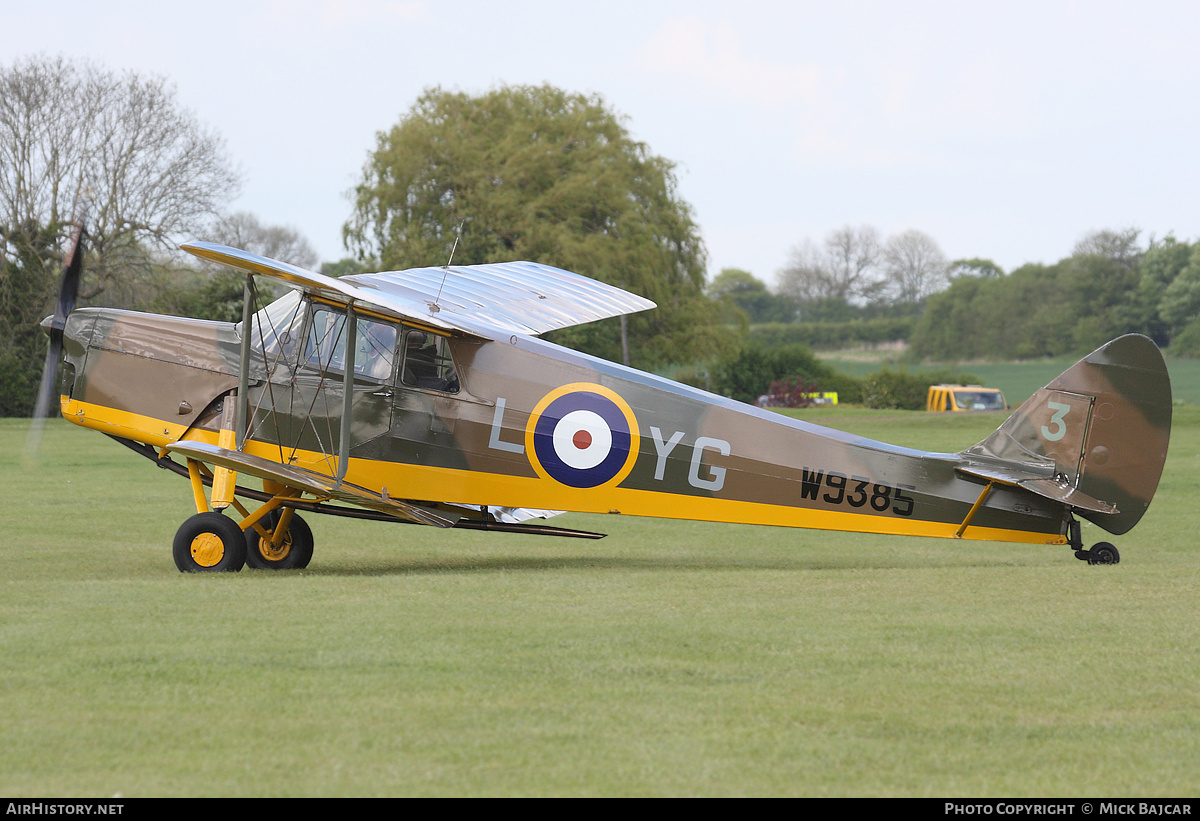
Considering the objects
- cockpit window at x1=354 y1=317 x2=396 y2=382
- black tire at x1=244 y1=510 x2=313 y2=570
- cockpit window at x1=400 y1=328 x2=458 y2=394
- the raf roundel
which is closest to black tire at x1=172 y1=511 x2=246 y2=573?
black tire at x1=244 y1=510 x2=313 y2=570

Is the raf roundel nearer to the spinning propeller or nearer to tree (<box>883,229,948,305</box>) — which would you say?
the spinning propeller

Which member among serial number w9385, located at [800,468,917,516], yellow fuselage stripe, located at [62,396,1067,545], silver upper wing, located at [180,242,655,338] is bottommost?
yellow fuselage stripe, located at [62,396,1067,545]

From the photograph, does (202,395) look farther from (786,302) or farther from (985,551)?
(786,302)

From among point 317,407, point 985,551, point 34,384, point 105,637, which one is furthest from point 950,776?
point 34,384

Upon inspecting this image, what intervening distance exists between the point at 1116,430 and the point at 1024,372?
65.3 m

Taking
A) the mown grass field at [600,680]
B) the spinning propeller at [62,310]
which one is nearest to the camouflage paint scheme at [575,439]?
the spinning propeller at [62,310]

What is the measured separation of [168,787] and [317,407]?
601 centimetres

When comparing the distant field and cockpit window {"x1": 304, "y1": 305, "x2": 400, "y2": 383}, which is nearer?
cockpit window {"x1": 304, "y1": 305, "x2": 400, "y2": 383}

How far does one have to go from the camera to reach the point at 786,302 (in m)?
125

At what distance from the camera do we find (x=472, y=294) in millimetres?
10938

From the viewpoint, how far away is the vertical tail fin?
966 centimetres

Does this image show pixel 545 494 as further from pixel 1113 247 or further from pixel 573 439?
pixel 1113 247

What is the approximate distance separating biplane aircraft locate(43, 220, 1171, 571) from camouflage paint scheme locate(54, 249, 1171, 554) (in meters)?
0.02

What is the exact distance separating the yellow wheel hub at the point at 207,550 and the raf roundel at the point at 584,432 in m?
2.63
